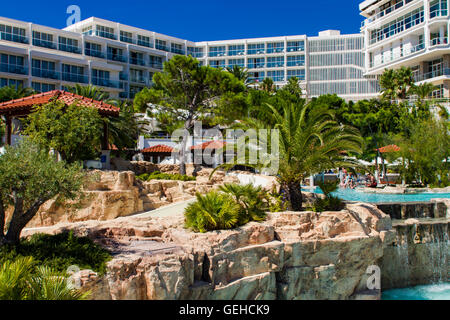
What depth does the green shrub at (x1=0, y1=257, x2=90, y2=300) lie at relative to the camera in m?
6.76

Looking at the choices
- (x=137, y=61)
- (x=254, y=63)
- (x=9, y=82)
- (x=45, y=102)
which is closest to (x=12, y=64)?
(x=9, y=82)

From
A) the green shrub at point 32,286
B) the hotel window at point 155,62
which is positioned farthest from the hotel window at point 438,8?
the green shrub at point 32,286

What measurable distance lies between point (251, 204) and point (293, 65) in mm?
65434

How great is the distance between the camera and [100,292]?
823 centimetres

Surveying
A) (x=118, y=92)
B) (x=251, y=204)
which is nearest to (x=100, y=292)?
(x=251, y=204)

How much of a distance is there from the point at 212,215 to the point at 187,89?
56.4 ft

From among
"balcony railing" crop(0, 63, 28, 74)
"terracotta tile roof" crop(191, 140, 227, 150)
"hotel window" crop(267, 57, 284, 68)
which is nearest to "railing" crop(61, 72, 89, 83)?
"balcony railing" crop(0, 63, 28, 74)

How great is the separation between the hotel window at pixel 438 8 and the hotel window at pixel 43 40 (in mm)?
47798

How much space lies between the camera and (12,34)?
162ft

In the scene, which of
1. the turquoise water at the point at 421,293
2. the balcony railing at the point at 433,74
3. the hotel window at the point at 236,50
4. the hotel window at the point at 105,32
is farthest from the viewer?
the hotel window at the point at 236,50

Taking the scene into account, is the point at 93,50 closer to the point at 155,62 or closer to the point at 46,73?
the point at 46,73

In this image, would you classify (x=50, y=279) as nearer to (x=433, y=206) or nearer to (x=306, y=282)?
(x=306, y=282)

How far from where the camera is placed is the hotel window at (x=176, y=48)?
69713 millimetres

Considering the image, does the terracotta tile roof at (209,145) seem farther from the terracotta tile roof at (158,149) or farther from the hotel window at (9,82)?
the hotel window at (9,82)
